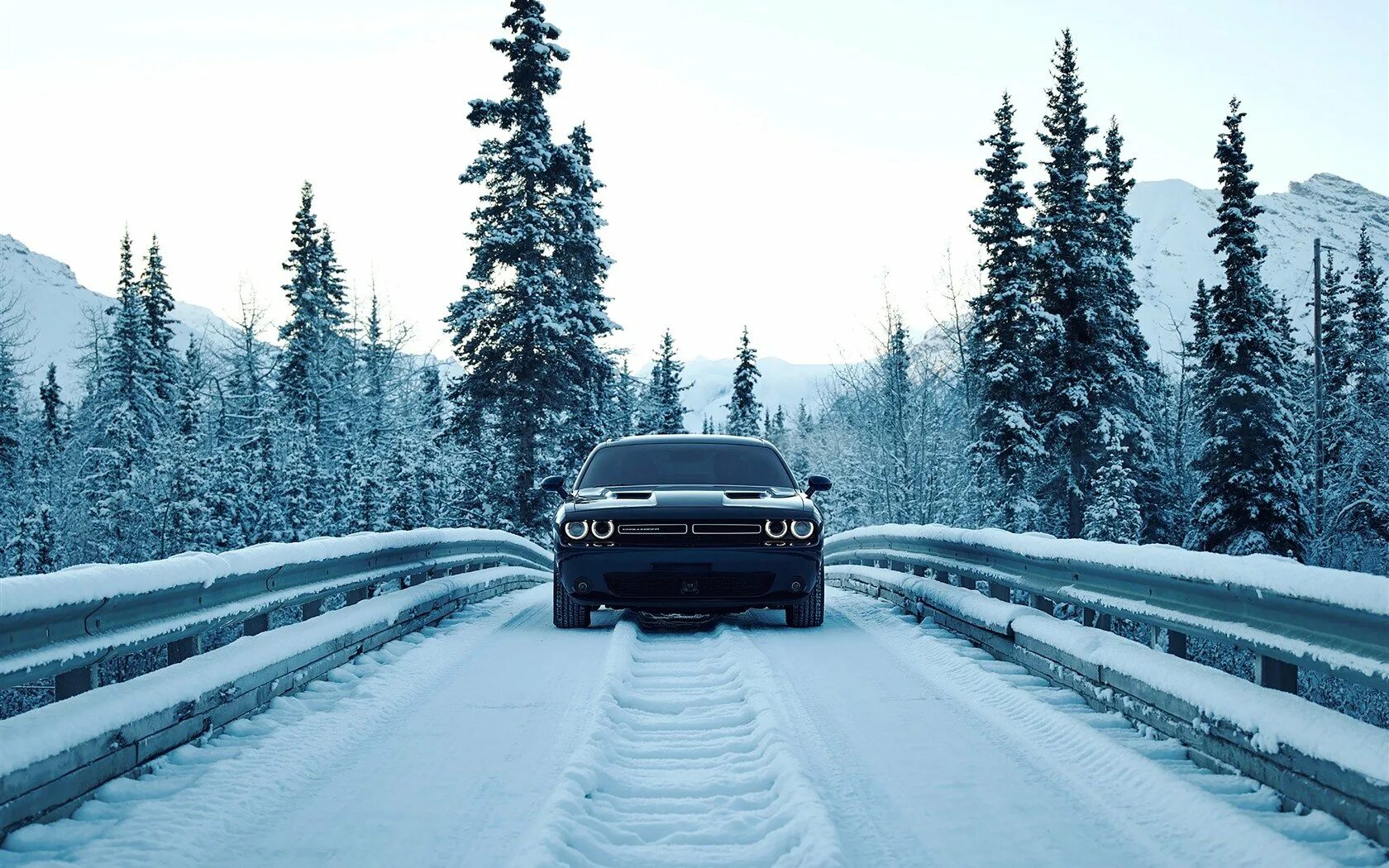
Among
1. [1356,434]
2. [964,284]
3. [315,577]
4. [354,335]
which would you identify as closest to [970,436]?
[964,284]

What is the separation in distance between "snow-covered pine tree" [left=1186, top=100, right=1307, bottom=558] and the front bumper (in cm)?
2909

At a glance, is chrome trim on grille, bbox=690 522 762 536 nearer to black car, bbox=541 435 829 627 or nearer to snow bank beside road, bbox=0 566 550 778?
black car, bbox=541 435 829 627

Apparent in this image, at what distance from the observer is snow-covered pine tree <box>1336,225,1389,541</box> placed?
1378 inches

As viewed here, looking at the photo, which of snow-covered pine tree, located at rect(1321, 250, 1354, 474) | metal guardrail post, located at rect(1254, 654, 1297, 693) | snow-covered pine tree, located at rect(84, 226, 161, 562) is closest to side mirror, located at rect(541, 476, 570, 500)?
metal guardrail post, located at rect(1254, 654, 1297, 693)

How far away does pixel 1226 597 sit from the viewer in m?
4.57

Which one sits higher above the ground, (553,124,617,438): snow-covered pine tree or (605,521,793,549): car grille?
(553,124,617,438): snow-covered pine tree

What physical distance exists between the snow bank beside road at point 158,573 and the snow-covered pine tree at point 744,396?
59.4 m

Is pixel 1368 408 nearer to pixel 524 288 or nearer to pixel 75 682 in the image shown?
pixel 524 288

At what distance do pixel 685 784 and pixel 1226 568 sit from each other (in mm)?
2475

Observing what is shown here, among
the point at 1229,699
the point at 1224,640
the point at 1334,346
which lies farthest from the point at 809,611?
the point at 1334,346

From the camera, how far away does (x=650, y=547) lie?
8.36 m

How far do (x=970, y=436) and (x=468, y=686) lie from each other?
Answer: 4154 centimetres

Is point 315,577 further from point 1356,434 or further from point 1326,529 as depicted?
point 1356,434

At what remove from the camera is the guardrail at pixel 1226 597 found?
3578 millimetres
